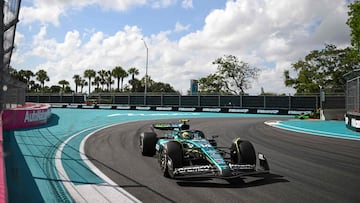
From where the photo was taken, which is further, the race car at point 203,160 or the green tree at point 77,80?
the green tree at point 77,80

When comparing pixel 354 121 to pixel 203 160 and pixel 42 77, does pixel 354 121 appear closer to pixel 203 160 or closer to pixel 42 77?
pixel 203 160

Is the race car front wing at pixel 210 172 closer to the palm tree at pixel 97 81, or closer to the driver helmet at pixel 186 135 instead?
the driver helmet at pixel 186 135

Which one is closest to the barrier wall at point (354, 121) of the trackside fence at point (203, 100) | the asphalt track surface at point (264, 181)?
the asphalt track surface at point (264, 181)

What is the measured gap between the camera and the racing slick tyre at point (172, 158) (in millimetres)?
6047

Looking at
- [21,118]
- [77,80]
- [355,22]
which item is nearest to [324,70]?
[355,22]

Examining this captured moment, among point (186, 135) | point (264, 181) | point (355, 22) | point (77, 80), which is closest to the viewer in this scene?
point (264, 181)

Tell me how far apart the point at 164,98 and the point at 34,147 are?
3238 cm

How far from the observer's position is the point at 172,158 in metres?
6.07

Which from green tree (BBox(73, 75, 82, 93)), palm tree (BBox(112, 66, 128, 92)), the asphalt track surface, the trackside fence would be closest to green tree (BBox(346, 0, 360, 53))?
the trackside fence

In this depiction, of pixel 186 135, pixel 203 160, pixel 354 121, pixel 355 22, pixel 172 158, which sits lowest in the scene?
pixel 203 160

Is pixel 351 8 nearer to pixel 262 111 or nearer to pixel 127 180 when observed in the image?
pixel 262 111

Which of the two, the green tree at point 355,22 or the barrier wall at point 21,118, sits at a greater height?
the green tree at point 355,22

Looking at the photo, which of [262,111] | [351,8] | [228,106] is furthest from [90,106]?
[351,8]

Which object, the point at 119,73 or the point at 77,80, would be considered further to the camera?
the point at 77,80
